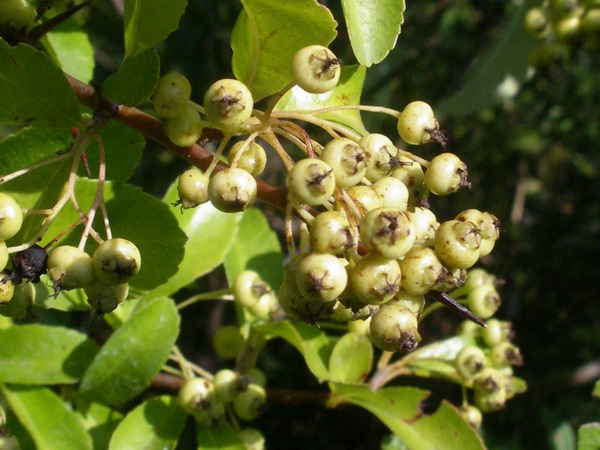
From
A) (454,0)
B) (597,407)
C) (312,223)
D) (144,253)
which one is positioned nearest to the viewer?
(312,223)

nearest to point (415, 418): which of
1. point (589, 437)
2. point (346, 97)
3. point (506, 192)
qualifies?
point (589, 437)

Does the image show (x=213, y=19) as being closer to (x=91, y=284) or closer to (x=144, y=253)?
(x=144, y=253)

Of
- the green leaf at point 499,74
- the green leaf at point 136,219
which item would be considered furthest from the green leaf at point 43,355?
the green leaf at point 499,74

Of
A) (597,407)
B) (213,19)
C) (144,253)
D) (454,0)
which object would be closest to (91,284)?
(144,253)

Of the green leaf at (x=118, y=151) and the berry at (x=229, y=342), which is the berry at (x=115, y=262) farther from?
the berry at (x=229, y=342)

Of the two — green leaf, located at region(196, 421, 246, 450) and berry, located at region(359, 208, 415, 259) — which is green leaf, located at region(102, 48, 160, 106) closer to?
berry, located at region(359, 208, 415, 259)

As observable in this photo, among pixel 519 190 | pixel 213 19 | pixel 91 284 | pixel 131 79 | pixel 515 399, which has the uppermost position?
pixel 131 79
